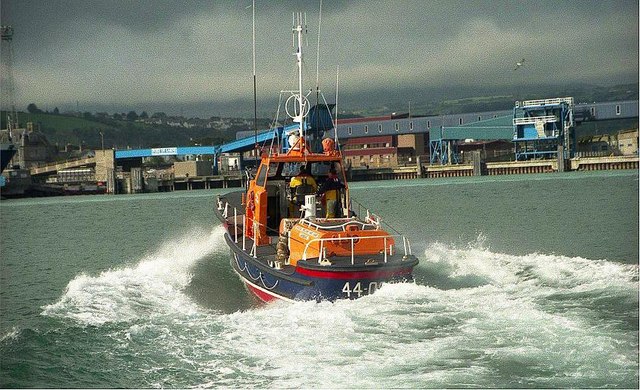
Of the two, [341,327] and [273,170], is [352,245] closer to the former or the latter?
[341,327]

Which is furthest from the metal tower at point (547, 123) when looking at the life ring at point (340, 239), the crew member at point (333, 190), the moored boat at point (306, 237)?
the life ring at point (340, 239)

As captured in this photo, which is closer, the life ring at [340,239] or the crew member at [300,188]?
the life ring at [340,239]

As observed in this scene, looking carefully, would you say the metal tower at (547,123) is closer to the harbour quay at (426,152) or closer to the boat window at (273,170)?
the harbour quay at (426,152)

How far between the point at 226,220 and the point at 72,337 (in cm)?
724

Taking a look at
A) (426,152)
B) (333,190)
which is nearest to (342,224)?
(333,190)

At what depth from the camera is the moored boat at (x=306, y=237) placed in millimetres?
13703

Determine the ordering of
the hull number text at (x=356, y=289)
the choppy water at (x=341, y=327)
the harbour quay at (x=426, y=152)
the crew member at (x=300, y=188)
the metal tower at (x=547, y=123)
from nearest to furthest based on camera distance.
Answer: the choppy water at (x=341, y=327) < the hull number text at (x=356, y=289) < the crew member at (x=300, y=188) < the metal tower at (x=547, y=123) < the harbour quay at (x=426, y=152)

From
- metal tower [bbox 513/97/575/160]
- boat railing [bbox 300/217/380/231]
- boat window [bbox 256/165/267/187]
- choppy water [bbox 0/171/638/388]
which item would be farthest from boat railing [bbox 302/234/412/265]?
metal tower [bbox 513/97/575/160]

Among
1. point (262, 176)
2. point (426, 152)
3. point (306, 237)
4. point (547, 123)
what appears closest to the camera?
point (306, 237)

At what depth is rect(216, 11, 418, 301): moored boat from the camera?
13703 mm

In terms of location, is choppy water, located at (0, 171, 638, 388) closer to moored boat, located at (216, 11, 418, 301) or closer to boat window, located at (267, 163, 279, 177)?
moored boat, located at (216, 11, 418, 301)

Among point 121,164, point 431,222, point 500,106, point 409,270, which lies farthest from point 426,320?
point 500,106

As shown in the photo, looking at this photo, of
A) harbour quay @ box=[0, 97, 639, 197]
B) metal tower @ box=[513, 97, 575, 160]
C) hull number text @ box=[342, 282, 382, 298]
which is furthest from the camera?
harbour quay @ box=[0, 97, 639, 197]

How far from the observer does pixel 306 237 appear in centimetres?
1477
